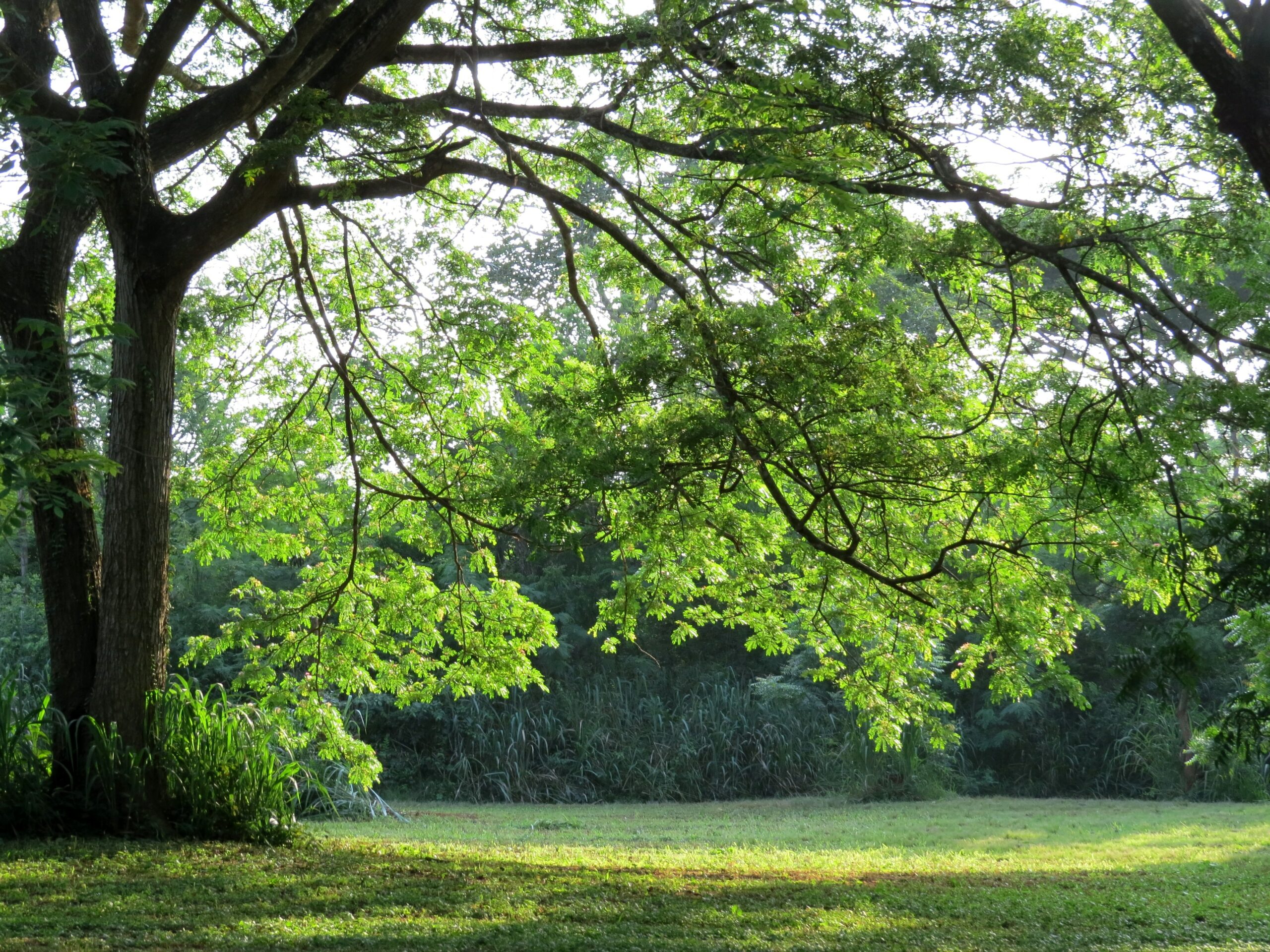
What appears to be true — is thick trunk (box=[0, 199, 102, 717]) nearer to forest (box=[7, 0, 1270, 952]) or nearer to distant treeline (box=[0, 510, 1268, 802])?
forest (box=[7, 0, 1270, 952])

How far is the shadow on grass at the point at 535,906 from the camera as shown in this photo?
4.45 m

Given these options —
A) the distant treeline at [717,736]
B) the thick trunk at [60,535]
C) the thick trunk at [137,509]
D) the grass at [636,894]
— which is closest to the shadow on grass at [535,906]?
the grass at [636,894]

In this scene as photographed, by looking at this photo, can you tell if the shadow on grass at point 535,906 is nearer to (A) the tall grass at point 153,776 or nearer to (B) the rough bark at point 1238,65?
(A) the tall grass at point 153,776

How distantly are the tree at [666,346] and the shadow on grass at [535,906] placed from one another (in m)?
1.34

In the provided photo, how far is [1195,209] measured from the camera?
18.5 ft

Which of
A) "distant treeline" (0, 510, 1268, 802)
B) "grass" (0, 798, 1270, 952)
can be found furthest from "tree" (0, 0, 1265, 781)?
"distant treeline" (0, 510, 1268, 802)

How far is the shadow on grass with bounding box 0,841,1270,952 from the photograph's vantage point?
4453 mm

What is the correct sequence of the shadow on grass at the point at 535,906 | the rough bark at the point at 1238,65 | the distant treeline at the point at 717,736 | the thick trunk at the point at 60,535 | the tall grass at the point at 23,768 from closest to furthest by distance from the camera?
the rough bark at the point at 1238,65 → the shadow on grass at the point at 535,906 → the tall grass at the point at 23,768 → the thick trunk at the point at 60,535 → the distant treeline at the point at 717,736

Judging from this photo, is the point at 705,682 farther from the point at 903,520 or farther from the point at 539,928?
the point at 539,928

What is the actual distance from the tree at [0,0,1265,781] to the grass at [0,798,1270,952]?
1.32 meters

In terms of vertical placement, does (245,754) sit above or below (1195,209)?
below

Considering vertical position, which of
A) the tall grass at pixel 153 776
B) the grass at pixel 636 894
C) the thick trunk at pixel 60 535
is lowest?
the grass at pixel 636 894

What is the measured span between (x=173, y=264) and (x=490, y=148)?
11.5 feet

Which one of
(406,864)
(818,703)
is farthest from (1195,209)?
(818,703)
